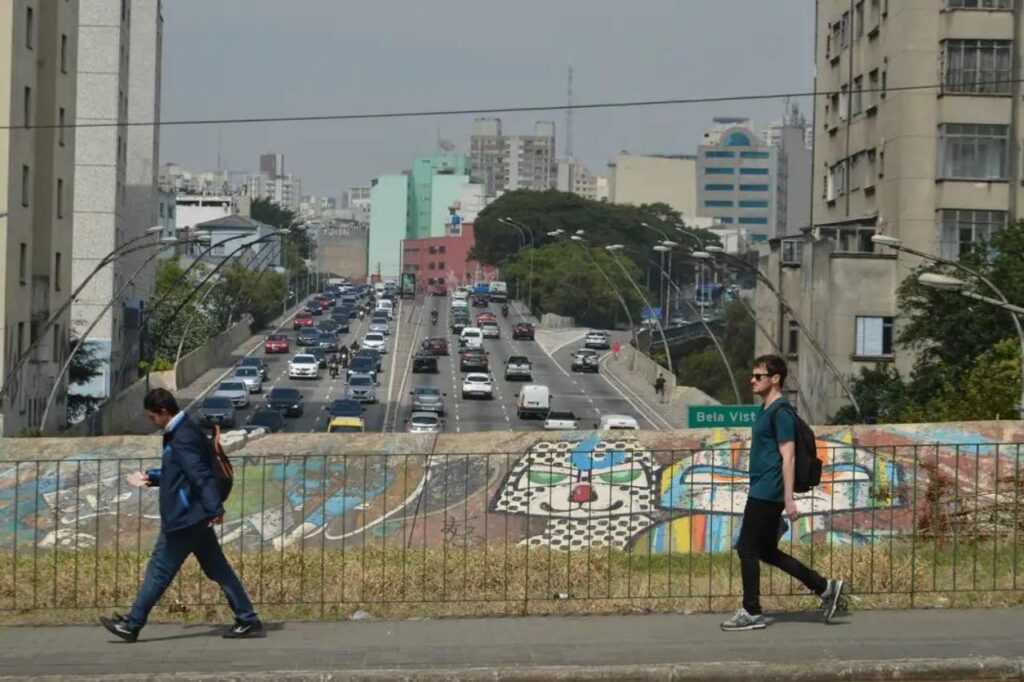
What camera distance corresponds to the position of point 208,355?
90.8 metres

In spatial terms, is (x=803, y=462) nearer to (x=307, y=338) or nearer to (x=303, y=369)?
(x=303, y=369)

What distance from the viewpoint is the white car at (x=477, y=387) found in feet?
260

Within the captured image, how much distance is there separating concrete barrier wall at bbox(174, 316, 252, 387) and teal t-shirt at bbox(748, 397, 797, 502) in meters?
69.9

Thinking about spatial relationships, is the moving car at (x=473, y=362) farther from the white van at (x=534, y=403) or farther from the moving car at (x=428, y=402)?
the white van at (x=534, y=403)

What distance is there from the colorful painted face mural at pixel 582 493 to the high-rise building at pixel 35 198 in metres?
35.4

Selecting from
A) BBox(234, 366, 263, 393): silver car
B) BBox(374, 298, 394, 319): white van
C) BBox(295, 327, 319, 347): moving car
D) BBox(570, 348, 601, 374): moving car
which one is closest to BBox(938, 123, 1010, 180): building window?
BBox(234, 366, 263, 393): silver car

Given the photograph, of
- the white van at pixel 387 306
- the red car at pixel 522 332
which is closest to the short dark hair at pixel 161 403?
the red car at pixel 522 332

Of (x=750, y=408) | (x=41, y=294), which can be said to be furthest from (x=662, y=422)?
(x=750, y=408)

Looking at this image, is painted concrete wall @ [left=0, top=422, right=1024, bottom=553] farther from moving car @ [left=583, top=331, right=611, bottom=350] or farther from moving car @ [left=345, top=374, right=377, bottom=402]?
moving car @ [left=583, top=331, right=611, bottom=350]

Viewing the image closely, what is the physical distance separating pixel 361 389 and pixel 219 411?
1264 cm

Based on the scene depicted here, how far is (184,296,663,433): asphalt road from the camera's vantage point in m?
68.6

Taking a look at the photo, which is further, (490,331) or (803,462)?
(490,331)

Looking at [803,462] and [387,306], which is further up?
[387,306]

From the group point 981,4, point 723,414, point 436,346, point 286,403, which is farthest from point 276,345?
point 723,414
